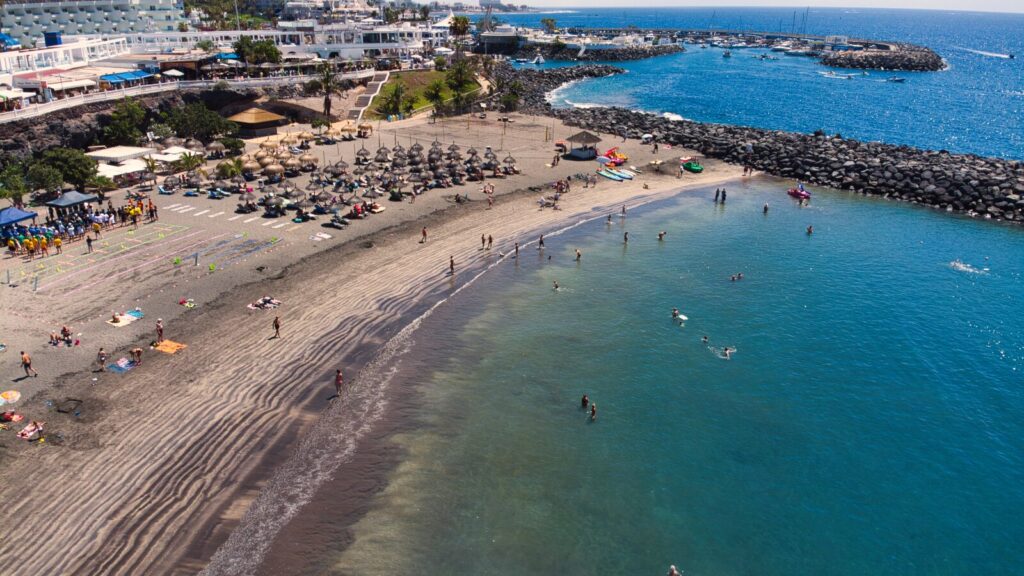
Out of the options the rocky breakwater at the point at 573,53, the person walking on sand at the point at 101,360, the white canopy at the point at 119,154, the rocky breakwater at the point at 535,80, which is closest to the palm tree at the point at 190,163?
the white canopy at the point at 119,154

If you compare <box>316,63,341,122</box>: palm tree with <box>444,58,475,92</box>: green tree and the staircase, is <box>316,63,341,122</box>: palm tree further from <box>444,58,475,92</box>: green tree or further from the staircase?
<box>444,58,475,92</box>: green tree

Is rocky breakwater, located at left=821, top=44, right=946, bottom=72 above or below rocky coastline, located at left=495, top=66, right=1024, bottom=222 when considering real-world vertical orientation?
above

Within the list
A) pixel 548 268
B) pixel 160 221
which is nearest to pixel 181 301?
pixel 160 221

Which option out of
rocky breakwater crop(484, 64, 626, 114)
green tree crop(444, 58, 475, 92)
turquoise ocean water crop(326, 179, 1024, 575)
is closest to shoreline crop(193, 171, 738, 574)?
turquoise ocean water crop(326, 179, 1024, 575)

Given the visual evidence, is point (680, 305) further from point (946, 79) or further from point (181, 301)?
point (946, 79)

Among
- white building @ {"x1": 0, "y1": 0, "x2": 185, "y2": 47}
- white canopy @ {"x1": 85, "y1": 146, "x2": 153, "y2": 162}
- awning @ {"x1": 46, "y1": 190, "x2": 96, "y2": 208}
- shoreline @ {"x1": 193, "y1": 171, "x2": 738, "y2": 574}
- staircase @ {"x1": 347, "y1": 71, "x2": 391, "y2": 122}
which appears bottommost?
shoreline @ {"x1": 193, "y1": 171, "x2": 738, "y2": 574}
